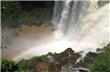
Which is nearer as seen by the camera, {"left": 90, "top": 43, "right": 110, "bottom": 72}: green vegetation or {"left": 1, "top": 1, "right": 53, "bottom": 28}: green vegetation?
{"left": 90, "top": 43, "right": 110, "bottom": 72}: green vegetation

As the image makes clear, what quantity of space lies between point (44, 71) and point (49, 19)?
44.2 ft

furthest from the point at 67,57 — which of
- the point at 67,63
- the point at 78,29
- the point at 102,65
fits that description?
the point at 78,29

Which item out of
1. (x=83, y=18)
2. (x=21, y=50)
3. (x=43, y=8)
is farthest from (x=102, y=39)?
(x=43, y=8)

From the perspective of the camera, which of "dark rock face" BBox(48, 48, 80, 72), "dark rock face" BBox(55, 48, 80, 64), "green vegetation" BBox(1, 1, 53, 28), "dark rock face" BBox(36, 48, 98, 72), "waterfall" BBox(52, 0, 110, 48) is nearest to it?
"dark rock face" BBox(36, 48, 98, 72)

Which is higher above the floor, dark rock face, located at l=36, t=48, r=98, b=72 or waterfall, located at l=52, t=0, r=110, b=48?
waterfall, located at l=52, t=0, r=110, b=48

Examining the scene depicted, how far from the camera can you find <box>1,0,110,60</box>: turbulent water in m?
31.3

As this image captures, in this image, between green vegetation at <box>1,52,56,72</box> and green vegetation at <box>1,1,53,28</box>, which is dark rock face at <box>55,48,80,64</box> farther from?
green vegetation at <box>1,1,53,28</box>

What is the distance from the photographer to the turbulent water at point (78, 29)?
3133cm

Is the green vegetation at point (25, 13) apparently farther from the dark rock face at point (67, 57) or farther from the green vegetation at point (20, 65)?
the dark rock face at point (67, 57)

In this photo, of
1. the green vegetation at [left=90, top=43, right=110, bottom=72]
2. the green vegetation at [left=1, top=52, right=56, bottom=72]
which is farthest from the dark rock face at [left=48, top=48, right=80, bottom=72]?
the green vegetation at [left=90, top=43, right=110, bottom=72]

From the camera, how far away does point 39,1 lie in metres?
39.4

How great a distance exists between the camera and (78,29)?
1371 inches

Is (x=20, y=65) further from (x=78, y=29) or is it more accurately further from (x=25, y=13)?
(x=25, y=13)

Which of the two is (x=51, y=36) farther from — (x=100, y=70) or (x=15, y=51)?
(x=100, y=70)
